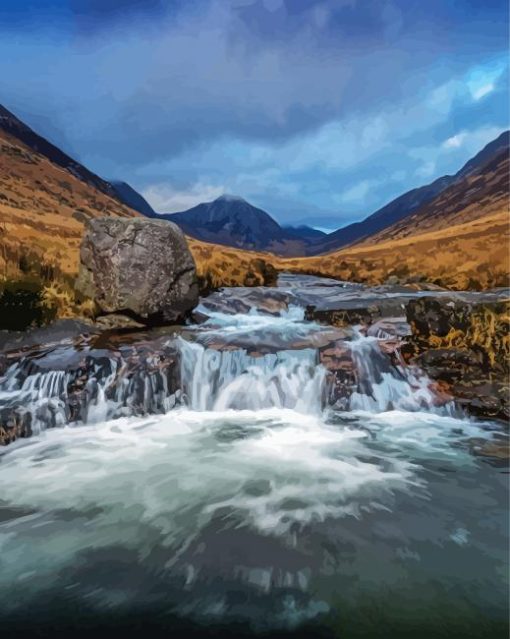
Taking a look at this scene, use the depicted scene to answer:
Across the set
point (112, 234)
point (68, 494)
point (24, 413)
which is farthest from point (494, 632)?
point (112, 234)

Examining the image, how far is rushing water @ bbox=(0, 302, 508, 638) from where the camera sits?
3.82 m

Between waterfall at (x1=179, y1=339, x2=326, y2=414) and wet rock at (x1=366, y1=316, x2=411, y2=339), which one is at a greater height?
wet rock at (x1=366, y1=316, x2=411, y2=339)

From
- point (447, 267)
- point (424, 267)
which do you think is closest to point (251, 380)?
point (447, 267)

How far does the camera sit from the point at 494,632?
142 inches

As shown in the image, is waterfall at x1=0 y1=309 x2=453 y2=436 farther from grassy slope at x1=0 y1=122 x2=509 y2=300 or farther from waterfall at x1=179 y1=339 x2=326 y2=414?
grassy slope at x1=0 y1=122 x2=509 y2=300

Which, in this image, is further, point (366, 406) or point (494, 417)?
point (366, 406)

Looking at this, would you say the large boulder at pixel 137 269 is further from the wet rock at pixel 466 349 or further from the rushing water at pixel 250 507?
the wet rock at pixel 466 349

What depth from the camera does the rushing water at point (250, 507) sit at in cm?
382

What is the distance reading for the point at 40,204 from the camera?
206 feet

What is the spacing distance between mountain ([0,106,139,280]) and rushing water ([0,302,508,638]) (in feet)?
23.6

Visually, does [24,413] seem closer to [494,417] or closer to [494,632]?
[494,632]

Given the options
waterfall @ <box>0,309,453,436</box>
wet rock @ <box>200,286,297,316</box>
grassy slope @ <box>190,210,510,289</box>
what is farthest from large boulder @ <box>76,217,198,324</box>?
grassy slope @ <box>190,210,510,289</box>

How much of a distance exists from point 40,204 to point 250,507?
65.8 m

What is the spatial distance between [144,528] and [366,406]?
523cm
